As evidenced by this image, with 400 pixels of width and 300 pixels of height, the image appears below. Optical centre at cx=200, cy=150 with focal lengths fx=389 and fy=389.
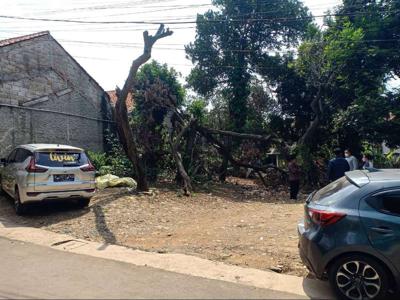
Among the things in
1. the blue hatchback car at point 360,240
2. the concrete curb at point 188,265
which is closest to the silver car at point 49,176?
the concrete curb at point 188,265

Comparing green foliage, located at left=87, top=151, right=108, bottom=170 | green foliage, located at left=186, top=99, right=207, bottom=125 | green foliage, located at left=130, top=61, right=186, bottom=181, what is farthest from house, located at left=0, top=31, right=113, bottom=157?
green foliage, located at left=186, top=99, right=207, bottom=125

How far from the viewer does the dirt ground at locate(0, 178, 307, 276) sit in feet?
21.3

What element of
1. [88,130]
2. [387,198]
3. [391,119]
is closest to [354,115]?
Result: [391,119]

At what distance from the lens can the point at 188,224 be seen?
8.60m

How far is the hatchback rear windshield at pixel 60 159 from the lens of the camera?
8955mm

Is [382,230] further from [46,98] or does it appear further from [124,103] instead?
[46,98]

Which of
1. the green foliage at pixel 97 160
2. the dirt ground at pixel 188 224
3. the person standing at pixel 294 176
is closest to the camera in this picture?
the dirt ground at pixel 188 224

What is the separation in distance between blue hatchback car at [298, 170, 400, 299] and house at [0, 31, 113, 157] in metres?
11.7

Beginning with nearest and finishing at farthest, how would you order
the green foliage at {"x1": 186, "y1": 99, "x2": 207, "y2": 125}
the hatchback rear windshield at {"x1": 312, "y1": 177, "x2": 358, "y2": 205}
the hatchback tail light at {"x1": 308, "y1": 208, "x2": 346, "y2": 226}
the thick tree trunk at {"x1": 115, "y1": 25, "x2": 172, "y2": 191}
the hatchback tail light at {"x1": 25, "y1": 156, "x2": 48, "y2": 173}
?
the hatchback tail light at {"x1": 308, "y1": 208, "x2": 346, "y2": 226} → the hatchback rear windshield at {"x1": 312, "y1": 177, "x2": 358, "y2": 205} → the hatchback tail light at {"x1": 25, "y1": 156, "x2": 48, "y2": 173} → the thick tree trunk at {"x1": 115, "y1": 25, "x2": 172, "y2": 191} → the green foliage at {"x1": 186, "y1": 99, "x2": 207, "y2": 125}

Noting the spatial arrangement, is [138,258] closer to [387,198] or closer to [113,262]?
[113,262]

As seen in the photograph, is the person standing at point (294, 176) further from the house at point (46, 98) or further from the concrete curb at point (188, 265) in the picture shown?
the house at point (46, 98)

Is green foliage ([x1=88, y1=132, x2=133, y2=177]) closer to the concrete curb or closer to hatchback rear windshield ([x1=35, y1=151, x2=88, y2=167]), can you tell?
hatchback rear windshield ([x1=35, y1=151, x2=88, y2=167])

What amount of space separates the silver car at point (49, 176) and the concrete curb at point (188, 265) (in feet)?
4.31

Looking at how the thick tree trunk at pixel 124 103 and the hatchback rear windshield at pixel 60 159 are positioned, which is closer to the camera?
the hatchback rear windshield at pixel 60 159
